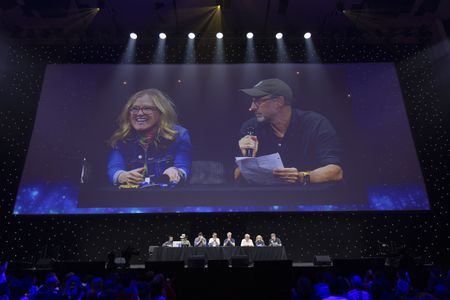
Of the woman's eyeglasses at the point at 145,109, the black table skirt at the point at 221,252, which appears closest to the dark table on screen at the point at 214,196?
the black table skirt at the point at 221,252

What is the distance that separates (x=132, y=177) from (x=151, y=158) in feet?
2.47

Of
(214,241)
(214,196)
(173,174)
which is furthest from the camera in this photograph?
(173,174)

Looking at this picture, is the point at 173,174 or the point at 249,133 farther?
the point at 249,133

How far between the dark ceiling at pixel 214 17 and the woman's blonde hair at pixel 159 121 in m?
2.42

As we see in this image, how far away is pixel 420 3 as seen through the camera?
11.0 meters

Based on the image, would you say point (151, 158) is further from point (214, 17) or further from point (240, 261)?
point (214, 17)

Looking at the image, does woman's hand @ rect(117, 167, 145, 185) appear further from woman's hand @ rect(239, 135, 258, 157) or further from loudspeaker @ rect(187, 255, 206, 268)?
loudspeaker @ rect(187, 255, 206, 268)

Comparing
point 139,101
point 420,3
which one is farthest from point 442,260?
point 139,101

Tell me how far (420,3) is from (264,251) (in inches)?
350

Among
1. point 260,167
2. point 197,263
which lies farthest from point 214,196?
point 197,263

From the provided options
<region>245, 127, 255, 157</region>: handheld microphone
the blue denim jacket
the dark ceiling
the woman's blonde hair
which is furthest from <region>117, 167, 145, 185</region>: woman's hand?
the dark ceiling

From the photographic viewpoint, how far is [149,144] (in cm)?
1062

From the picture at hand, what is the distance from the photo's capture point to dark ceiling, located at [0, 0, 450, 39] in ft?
36.3

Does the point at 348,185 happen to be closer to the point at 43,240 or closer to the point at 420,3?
the point at 420,3
